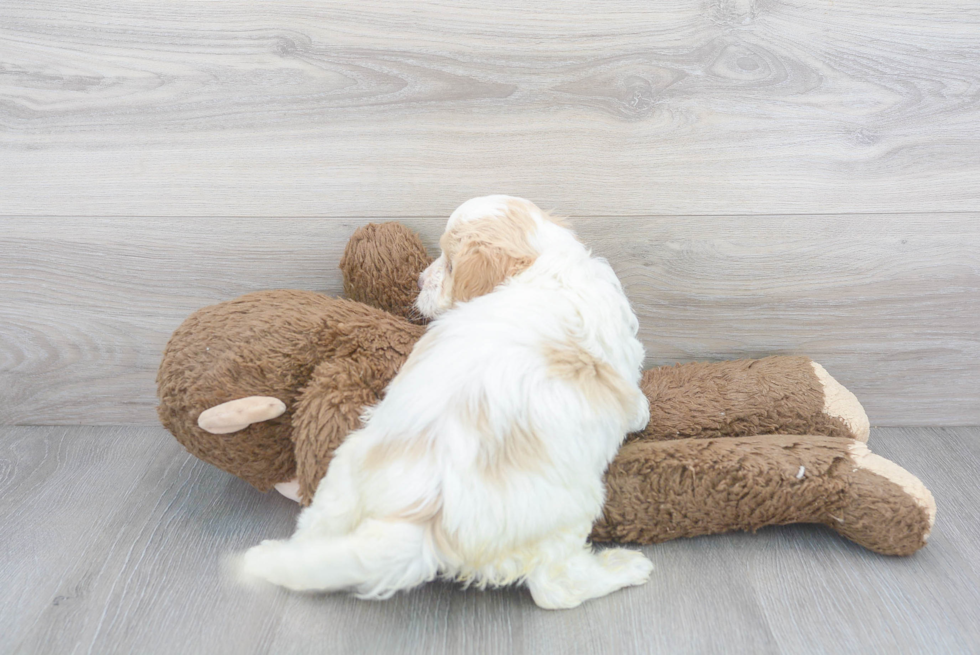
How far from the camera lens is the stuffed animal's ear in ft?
3.61

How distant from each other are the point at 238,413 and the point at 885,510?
0.91 m

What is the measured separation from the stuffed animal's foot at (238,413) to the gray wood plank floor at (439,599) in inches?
8.2

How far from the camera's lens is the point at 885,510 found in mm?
948

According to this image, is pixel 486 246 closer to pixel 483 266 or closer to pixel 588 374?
pixel 483 266

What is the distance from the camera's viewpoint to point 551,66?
110cm

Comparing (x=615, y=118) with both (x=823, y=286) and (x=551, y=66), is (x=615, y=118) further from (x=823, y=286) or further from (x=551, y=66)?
(x=823, y=286)

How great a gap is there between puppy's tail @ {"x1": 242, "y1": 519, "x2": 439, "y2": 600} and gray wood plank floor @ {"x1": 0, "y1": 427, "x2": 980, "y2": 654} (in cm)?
9

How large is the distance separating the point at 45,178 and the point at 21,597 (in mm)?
685

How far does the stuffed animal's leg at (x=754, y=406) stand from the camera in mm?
1095

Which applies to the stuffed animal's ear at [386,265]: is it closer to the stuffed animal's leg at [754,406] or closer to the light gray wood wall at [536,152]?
the light gray wood wall at [536,152]

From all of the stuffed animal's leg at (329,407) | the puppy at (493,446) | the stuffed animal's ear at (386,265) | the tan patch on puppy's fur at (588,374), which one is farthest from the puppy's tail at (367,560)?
the stuffed animal's ear at (386,265)

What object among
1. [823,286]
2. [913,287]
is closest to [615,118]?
[823,286]

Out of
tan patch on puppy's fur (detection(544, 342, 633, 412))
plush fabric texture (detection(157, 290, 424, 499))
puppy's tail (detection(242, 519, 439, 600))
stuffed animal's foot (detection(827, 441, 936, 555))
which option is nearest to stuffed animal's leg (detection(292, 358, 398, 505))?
plush fabric texture (detection(157, 290, 424, 499))

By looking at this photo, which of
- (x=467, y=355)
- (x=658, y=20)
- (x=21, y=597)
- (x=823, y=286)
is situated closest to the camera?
(x=467, y=355)
